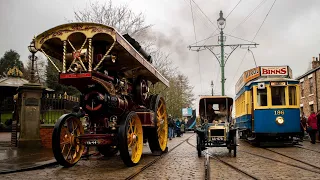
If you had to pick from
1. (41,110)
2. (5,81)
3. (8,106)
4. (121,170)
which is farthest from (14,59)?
(121,170)

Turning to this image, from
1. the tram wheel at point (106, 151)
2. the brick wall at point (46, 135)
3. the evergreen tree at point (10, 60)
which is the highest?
the evergreen tree at point (10, 60)

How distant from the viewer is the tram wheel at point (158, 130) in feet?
37.3

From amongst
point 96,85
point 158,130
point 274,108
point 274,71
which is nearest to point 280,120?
point 274,108

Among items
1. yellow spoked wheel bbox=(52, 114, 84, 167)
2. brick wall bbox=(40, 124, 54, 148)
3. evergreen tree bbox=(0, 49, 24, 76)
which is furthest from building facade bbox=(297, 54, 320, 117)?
evergreen tree bbox=(0, 49, 24, 76)

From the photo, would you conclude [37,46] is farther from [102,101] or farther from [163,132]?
[163,132]

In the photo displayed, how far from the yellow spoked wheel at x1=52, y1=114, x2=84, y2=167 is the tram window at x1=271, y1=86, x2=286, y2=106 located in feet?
29.5

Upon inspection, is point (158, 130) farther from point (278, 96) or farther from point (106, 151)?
point (278, 96)

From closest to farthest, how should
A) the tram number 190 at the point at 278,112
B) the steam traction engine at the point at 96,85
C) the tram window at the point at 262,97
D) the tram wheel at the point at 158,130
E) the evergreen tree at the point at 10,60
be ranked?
the steam traction engine at the point at 96,85, the tram wheel at the point at 158,130, the tram number 190 at the point at 278,112, the tram window at the point at 262,97, the evergreen tree at the point at 10,60

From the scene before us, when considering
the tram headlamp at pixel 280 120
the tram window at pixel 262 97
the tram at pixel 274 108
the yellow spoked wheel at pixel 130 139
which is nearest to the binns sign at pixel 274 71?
the tram at pixel 274 108

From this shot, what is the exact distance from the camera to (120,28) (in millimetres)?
→ 23156

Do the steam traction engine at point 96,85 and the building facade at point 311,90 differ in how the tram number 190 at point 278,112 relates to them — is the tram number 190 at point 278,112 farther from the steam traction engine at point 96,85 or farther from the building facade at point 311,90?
the building facade at point 311,90

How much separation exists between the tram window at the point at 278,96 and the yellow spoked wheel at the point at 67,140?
898 cm

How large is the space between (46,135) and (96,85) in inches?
233

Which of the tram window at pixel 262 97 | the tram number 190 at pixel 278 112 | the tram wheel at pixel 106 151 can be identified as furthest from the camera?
the tram window at pixel 262 97
